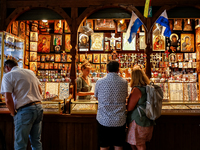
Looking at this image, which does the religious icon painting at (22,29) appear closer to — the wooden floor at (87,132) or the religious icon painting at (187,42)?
the wooden floor at (87,132)

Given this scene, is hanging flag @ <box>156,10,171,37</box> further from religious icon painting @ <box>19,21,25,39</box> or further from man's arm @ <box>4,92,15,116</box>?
religious icon painting @ <box>19,21,25,39</box>

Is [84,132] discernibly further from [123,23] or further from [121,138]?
[123,23]

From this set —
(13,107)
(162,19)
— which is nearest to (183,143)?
(162,19)

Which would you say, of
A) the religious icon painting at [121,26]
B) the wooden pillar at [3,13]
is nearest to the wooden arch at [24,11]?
the wooden pillar at [3,13]

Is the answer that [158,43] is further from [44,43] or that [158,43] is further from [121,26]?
[44,43]

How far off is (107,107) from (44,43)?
546cm

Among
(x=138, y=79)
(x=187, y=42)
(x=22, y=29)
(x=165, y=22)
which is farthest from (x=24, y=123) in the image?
(x=187, y=42)

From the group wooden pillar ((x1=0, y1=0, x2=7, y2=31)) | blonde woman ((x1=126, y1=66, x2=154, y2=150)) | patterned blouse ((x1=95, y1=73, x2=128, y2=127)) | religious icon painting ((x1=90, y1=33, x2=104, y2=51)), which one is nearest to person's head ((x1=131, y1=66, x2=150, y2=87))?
blonde woman ((x1=126, y1=66, x2=154, y2=150))

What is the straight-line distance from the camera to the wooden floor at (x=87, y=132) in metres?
3.07

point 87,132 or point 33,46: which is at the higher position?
point 33,46

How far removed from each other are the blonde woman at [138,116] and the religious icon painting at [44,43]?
526 cm

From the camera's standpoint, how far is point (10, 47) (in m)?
4.21

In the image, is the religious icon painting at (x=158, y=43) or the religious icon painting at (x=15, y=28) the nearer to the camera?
the religious icon painting at (x=15, y=28)

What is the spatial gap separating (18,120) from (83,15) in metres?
2.32
